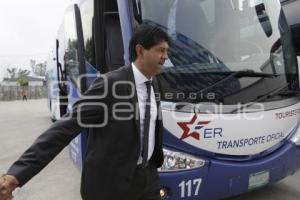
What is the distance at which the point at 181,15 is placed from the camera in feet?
12.8

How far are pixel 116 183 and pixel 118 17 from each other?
2.07 m

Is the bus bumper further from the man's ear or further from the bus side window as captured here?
the man's ear

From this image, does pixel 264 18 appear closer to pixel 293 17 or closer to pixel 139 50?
pixel 293 17

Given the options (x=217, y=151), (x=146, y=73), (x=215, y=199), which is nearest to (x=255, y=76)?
(x=217, y=151)

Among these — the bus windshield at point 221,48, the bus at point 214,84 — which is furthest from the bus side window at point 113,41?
the bus windshield at point 221,48

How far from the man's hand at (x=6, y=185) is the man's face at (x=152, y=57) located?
97cm

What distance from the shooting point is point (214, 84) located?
3.63m

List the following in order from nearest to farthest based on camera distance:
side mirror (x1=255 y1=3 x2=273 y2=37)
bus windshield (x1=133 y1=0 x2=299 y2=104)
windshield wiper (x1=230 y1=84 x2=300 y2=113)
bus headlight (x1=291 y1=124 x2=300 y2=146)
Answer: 1. bus windshield (x1=133 y1=0 x2=299 y2=104)
2. windshield wiper (x1=230 y1=84 x2=300 y2=113)
3. bus headlight (x1=291 y1=124 x2=300 y2=146)
4. side mirror (x1=255 y1=3 x2=273 y2=37)

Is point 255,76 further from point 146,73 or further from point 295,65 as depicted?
point 146,73

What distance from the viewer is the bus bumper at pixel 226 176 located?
341 cm

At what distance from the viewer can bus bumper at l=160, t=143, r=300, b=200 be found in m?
3.41

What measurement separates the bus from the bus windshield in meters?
0.01

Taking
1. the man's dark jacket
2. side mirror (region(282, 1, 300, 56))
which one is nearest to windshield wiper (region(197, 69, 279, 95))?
side mirror (region(282, 1, 300, 56))

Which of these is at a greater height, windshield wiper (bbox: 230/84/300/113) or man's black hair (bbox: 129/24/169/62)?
man's black hair (bbox: 129/24/169/62)
